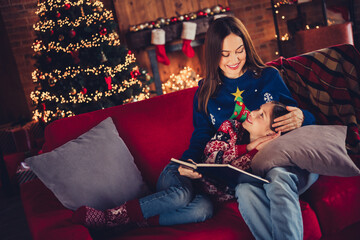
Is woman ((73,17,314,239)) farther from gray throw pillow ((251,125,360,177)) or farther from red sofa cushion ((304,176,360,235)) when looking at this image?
red sofa cushion ((304,176,360,235))

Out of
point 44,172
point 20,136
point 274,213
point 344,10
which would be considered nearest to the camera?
point 274,213

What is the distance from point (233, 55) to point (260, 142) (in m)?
0.45

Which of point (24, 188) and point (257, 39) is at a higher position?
point (257, 39)

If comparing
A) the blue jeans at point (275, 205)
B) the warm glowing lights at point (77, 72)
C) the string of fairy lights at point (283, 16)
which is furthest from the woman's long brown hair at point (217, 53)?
the string of fairy lights at point (283, 16)

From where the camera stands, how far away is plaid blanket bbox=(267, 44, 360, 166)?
1.76m

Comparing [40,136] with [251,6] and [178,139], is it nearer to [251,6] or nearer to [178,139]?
[178,139]

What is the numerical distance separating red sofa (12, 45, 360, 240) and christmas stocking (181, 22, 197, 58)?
267cm

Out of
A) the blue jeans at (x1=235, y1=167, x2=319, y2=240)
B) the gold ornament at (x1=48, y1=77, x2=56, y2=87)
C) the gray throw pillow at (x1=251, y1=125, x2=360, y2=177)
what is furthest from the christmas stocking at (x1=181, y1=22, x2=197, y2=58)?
the blue jeans at (x1=235, y1=167, x2=319, y2=240)

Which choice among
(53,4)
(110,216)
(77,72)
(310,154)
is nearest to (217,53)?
(310,154)

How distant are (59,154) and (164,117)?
1.96ft

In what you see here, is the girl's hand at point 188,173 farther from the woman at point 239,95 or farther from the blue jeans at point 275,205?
the blue jeans at point 275,205

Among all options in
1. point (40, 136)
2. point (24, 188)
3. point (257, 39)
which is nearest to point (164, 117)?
point (24, 188)

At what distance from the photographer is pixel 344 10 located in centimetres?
466

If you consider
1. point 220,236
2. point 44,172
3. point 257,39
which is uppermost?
point 257,39
